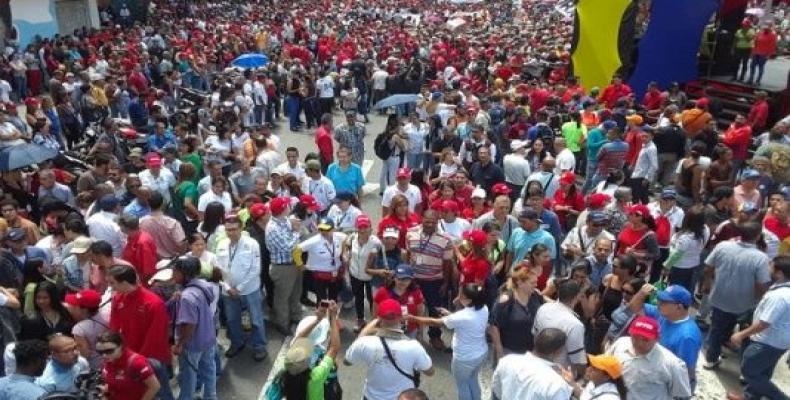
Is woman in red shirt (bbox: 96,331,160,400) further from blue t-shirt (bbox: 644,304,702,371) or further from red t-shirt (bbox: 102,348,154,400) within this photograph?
blue t-shirt (bbox: 644,304,702,371)

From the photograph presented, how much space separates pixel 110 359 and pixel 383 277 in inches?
117

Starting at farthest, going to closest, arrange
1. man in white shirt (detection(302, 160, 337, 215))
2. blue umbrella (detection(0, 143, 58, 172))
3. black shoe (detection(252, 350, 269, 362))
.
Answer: man in white shirt (detection(302, 160, 337, 215)), blue umbrella (detection(0, 143, 58, 172)), black shoe (detection(252, 350, 269, 362))

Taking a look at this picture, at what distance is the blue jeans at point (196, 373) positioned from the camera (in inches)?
219

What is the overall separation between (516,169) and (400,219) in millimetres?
2578

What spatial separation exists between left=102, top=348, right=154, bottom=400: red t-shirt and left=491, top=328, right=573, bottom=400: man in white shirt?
2.41m

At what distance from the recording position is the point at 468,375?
5.39m

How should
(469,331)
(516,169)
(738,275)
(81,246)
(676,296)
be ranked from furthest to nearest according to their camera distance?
(516,169)
(738,275)
(81,246)
(469,331)
(676,296)

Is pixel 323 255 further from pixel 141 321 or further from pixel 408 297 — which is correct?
pixel 141 321

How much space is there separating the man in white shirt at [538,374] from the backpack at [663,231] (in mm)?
3437

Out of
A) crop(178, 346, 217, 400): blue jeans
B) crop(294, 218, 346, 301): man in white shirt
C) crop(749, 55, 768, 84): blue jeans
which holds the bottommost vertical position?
crop(178, 346, 217, 400): blue jeans

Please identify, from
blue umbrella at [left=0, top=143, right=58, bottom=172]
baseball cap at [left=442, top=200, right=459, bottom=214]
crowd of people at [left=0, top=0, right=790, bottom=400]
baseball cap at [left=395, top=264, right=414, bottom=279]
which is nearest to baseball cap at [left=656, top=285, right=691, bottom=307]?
crowd of people at [left=0, top=0, right=790, bottom=400]

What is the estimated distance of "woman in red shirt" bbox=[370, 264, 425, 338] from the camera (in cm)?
574

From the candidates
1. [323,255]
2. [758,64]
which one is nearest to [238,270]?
[323,255]

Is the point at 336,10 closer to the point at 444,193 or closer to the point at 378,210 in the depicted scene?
the point at 378,210
